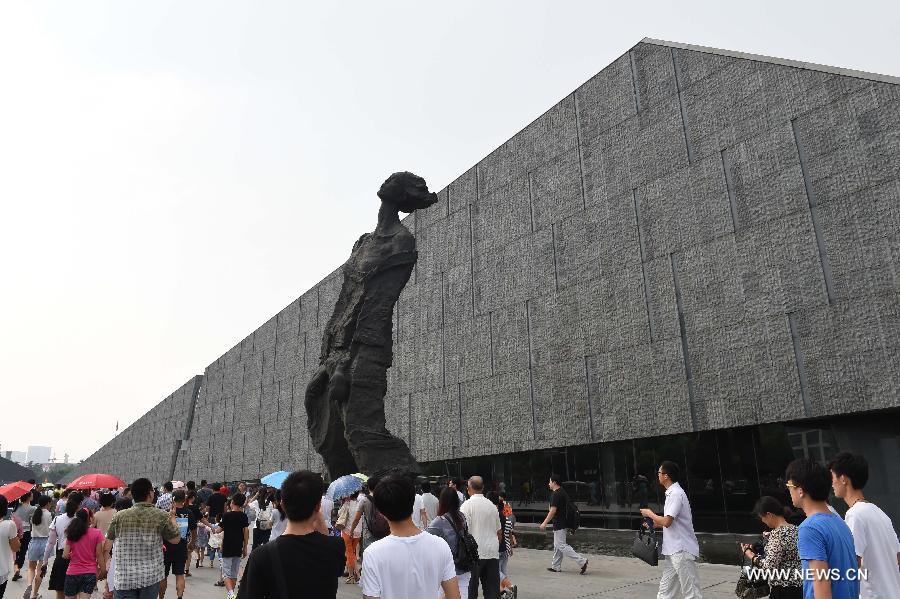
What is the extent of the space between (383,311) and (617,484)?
304 inches

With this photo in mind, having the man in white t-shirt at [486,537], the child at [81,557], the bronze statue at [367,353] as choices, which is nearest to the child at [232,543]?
the child at [81,557]

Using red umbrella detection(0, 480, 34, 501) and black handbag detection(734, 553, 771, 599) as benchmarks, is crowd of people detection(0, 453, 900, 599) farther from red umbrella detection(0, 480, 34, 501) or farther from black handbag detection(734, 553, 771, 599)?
red umbrella detection(0, 480, 34, 501)

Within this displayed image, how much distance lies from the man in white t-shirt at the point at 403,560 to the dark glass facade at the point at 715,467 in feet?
29.8

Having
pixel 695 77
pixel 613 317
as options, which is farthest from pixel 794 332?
pixel 695 77

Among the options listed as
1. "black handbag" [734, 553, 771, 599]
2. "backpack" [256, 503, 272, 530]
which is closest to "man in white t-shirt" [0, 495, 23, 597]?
"backpack" [256, 503, 272, 530]

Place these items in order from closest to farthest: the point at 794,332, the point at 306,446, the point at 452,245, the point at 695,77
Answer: the point at 794,332
the point at 695,77
the point at 452,245
the point at 306,446

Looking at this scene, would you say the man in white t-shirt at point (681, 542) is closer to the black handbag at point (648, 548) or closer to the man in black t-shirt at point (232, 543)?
the black handbag at point (648, 548)

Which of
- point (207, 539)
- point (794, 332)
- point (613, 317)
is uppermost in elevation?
point (613, 317)

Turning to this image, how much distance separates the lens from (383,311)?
11.2 m

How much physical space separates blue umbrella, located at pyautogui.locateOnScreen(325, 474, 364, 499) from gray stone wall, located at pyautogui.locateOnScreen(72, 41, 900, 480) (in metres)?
7.94

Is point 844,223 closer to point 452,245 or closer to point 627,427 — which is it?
point 627,427

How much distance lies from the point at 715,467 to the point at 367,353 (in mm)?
7812

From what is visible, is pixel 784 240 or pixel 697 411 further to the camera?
pixel 697 411

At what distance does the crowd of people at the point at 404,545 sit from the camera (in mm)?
2879
